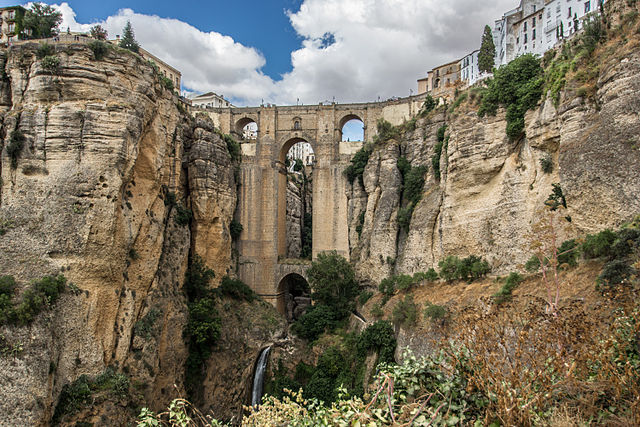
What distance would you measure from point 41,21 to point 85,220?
769 inches

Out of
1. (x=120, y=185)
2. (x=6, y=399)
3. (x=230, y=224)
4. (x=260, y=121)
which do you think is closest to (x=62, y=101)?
(x=120, y=185)

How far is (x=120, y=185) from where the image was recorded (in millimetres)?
17219

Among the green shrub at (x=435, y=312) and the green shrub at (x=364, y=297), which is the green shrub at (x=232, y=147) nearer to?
the green shrub at (x=364, y=297)

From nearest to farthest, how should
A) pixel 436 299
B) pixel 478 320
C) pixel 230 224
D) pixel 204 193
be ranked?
pixel 478 320, pixel 436 299, pixel 204 193, pixel 230 224

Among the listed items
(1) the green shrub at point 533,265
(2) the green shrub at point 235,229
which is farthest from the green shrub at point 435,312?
(2) the green shrub at point 235,229

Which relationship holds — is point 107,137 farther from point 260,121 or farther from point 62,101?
point 260,121

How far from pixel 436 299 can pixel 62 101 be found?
62.4 feet

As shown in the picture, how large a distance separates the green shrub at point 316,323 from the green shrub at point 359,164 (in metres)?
9.73

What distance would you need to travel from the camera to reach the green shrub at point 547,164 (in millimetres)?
15391

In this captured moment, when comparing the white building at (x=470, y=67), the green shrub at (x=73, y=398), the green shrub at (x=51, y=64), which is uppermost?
the white building at (x=470, y=67)

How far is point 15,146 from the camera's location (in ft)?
53.2

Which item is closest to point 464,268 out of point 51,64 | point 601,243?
point 601,243

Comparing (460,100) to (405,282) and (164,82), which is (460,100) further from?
(164,82)

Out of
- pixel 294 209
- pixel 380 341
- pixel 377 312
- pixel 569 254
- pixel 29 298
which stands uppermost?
pixel 294 209
